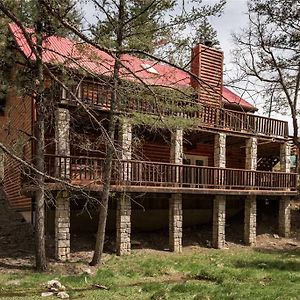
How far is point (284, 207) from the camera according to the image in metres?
24.3

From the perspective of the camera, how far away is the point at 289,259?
57.2 ft

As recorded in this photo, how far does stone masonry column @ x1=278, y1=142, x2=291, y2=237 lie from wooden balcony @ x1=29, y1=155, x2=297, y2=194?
708 millimetres

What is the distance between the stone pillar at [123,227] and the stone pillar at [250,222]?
22.6 ft

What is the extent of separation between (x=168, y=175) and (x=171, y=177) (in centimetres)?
16

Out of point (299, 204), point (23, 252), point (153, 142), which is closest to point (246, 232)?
point (153, 142)

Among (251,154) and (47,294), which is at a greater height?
(251,154)

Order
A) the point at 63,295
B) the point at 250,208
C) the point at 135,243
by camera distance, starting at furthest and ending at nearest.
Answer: the point at 250,208 → the point at 135,243 → the point at 63,295

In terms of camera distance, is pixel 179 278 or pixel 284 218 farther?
pixel 284 218

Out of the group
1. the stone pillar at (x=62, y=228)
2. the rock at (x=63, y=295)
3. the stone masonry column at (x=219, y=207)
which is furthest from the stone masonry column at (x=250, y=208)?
the rock at (x=63, y=295)

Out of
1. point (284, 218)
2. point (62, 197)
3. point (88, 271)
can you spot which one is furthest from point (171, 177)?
point (284, 218)

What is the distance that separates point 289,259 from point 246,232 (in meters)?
4.93

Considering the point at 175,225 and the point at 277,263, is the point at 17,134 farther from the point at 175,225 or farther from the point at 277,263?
the point at 277,263

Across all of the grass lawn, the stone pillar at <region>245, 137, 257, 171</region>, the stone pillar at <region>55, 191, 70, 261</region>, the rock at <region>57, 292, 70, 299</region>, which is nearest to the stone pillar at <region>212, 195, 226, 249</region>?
the grass lawn

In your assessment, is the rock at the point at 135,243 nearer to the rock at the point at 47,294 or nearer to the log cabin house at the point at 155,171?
the log cabin house at the point at 155,171
